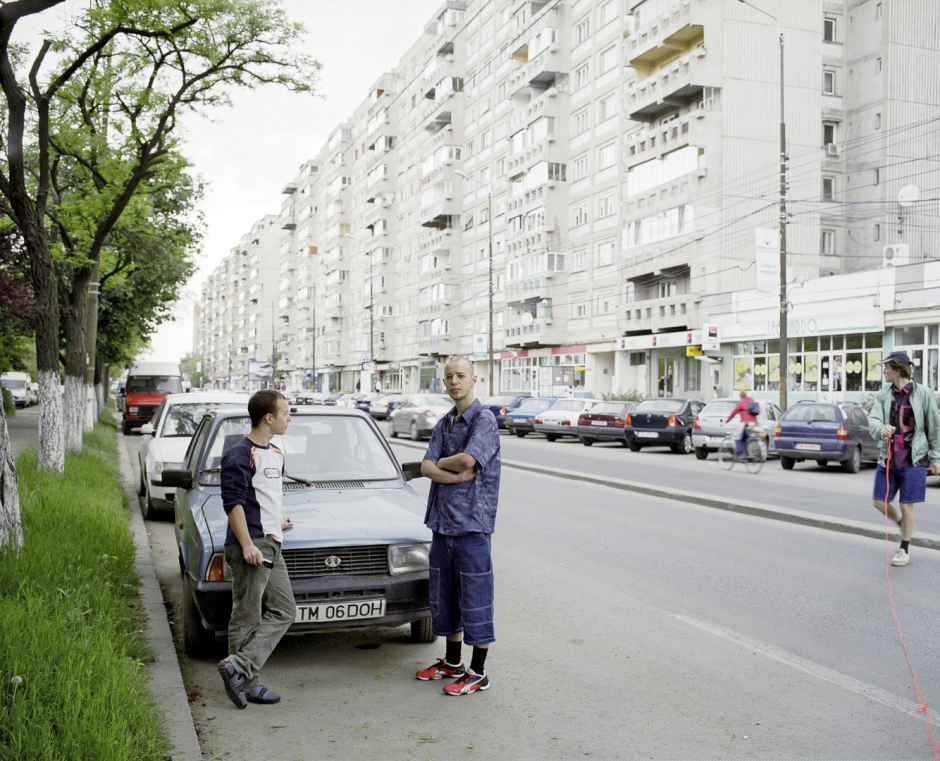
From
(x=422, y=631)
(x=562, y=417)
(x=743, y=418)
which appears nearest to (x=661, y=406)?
(x=562, y=417)

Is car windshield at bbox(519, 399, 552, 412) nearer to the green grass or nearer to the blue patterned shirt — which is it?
the green grass

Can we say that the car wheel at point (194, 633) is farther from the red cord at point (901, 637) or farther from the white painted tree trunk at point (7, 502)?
the red cord at point (901, 637)

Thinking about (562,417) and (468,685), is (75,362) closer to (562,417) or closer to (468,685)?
(468,685)

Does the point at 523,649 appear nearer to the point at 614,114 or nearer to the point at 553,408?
the point at 553,408

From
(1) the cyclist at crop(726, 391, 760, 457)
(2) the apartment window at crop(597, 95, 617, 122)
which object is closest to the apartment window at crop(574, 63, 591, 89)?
(2) the apartment window at crop(597, 95, 617, 122)

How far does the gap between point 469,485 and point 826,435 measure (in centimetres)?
1734

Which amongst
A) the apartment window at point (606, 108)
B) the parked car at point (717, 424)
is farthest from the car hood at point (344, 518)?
the apartment window at point (606, 108)

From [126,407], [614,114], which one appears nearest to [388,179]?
[614,114]

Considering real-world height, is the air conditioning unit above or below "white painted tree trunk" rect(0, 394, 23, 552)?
above

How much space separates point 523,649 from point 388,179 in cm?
8212

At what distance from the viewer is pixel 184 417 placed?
44.5 ft

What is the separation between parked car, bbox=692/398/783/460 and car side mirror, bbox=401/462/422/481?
18798 millimetres

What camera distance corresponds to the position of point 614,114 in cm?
4791

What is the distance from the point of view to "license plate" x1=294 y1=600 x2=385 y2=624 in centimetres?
500
